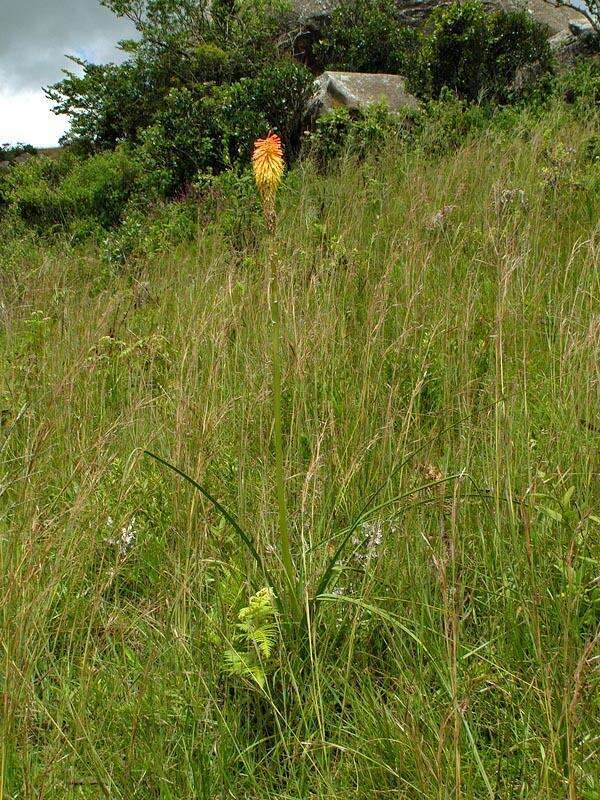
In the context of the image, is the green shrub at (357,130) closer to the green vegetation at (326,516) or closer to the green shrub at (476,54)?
the green shrub at (476,54)

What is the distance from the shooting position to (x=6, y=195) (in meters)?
11.5

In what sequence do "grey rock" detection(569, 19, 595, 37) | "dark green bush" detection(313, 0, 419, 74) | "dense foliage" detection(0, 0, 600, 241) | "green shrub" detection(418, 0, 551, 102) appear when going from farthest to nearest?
"dark green bush" detection(313, 0, 419, 74) → "grey rock" detection(569, 19, 595, 37) → "green shrub" detection(418, 0, 551, 102) → "dense foliage" detection(0, 0, 600, 241)

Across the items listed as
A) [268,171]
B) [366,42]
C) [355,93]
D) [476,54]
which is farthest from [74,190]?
[268,171]

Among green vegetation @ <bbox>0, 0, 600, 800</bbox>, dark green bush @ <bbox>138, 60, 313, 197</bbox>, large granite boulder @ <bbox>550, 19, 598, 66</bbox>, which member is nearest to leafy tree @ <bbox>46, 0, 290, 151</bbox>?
dark green bush @ <bbox>138, 60, 313, 197</bbox>

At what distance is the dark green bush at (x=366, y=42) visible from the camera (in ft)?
34.9

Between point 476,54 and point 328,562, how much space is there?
8.55 meters

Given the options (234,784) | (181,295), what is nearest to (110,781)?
(234,784)

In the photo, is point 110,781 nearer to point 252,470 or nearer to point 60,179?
point 252,470

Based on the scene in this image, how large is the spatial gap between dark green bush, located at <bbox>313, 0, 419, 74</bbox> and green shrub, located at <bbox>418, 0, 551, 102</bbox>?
1019mm

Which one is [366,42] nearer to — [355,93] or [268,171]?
[355,93]

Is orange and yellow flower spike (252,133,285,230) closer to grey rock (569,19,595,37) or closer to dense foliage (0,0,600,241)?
dense foliage (0,0,600,241)

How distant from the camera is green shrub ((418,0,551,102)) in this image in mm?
8766

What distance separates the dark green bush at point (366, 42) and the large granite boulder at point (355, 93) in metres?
0.98

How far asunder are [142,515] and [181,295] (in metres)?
2.52
